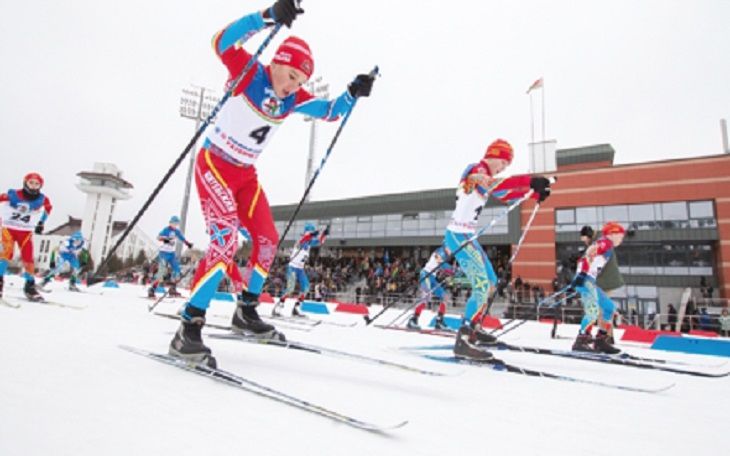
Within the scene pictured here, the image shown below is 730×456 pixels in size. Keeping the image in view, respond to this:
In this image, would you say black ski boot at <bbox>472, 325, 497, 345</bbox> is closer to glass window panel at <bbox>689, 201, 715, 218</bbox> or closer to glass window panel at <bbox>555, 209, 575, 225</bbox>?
glass window panel at <bbox>555, 209, 575, 225</bbox>

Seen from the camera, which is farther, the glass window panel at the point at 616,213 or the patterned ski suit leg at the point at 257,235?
the glass window panel at the point at 616,213

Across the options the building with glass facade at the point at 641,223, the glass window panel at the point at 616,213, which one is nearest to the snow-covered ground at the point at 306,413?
the building with glass facade at the point at 641,223

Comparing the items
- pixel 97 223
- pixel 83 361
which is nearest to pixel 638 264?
pixel 83 361

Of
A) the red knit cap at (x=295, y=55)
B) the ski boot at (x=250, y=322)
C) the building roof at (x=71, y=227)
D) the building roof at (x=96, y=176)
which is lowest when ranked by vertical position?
the ski boot at (x=250, y=322)

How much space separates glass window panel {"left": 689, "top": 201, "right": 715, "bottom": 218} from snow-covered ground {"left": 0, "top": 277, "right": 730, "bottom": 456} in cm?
2520

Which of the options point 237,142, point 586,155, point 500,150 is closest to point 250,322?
point 237,142

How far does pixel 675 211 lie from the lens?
22.5m

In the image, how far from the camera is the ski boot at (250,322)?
2936 mm

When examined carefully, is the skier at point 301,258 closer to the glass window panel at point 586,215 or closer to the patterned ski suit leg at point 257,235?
the patterned ski suit leg at point 257,235

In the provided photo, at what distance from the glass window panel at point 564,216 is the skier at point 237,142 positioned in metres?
26.3

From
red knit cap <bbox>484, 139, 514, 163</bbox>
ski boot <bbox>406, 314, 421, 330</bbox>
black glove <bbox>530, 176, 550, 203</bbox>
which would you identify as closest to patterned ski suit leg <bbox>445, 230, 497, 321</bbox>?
black glove <bbox>530, 176, 550, 203</bbox>

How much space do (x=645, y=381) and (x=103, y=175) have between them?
86.5 metres

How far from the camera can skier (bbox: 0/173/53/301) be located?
6316 mm

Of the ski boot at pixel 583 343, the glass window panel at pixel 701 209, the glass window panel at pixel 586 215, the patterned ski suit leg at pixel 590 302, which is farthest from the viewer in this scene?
the glass window panel at pixel 586 215
